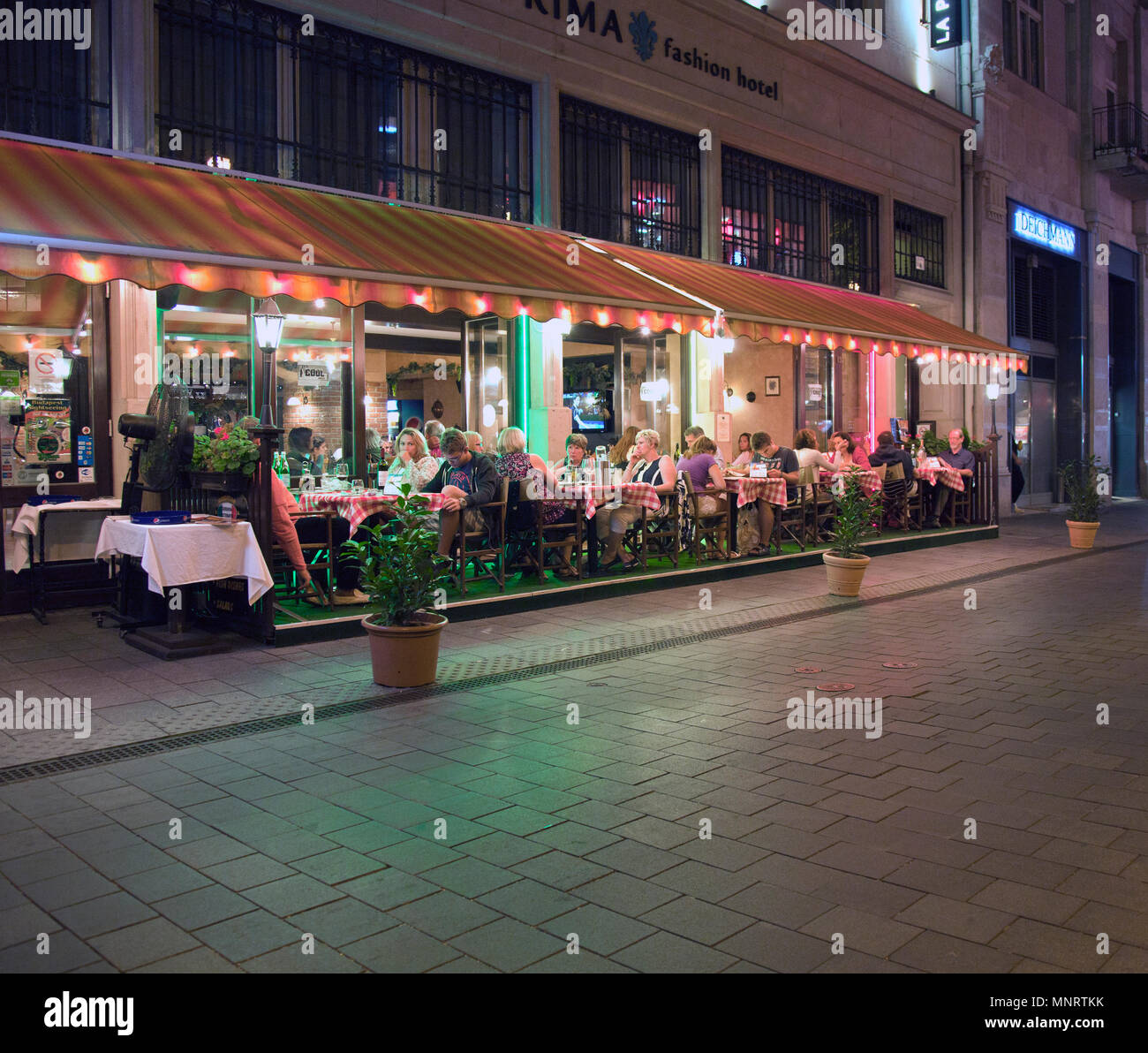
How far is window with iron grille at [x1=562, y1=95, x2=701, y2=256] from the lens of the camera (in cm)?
1353

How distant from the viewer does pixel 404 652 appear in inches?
252

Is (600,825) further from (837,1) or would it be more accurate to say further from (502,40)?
(837,1)

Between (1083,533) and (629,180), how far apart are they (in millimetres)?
7918

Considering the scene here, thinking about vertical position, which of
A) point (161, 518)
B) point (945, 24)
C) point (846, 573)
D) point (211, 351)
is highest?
point (945, 24)

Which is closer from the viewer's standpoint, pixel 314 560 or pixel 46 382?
pixel 46 382

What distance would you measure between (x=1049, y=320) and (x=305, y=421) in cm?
1873

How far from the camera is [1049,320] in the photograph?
23.7m

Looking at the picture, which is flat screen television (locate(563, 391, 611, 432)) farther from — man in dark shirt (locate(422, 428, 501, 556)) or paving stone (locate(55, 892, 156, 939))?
paving stone (locate(55, 892, 156, 939))

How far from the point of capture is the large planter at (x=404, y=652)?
638 cm

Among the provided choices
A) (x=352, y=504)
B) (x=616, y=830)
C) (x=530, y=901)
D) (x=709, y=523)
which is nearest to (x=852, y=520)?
(x=709, y=523)

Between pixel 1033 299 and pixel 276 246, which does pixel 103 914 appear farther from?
pixel 1033 299

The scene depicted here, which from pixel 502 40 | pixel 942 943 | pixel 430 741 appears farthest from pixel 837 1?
pixel 942 943

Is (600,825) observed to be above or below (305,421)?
below

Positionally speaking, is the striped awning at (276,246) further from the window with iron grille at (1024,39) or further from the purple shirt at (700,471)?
the window with iron grille at (1024,39)
